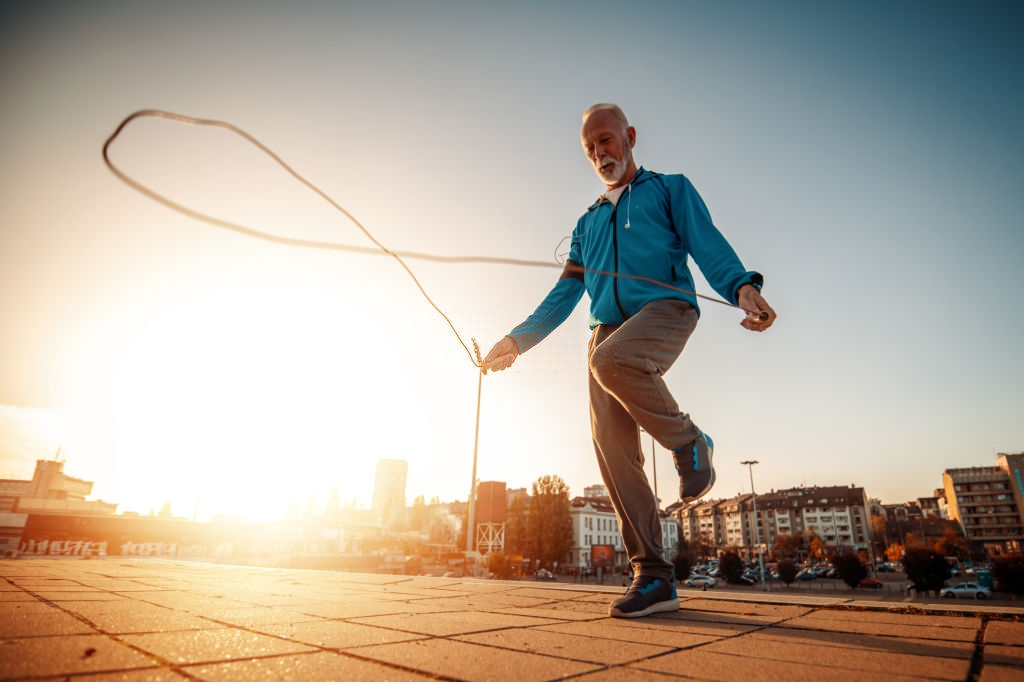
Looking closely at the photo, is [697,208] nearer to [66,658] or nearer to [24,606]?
[66,658]

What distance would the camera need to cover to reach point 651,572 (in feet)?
6.95

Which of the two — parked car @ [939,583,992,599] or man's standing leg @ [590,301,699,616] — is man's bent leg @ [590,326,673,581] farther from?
parked car @ [939,583,992,599]

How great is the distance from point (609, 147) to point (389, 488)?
123889 millimetres

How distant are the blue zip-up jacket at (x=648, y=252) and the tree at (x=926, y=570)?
36123mm

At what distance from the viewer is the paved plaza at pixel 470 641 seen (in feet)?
3.15

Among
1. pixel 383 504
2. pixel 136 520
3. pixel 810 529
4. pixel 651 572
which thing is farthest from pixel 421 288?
pixel 383 504

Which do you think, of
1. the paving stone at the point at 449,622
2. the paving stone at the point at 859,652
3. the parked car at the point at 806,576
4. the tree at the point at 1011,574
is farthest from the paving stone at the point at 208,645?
the parked car at the point at 806,576

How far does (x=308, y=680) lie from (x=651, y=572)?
5.41 feet

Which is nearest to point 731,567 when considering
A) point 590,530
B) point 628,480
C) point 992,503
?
point 590,530

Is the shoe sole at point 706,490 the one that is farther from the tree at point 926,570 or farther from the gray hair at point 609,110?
the tree at point 926,570

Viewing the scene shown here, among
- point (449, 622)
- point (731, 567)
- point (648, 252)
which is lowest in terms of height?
point (731, 567)

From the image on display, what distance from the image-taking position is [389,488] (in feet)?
383

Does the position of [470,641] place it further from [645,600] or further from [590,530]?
[590,530]

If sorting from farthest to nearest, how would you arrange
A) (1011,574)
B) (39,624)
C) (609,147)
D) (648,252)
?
1. (1011,574)
2. (609,147)
3. (648,252)
4. (39,624)
